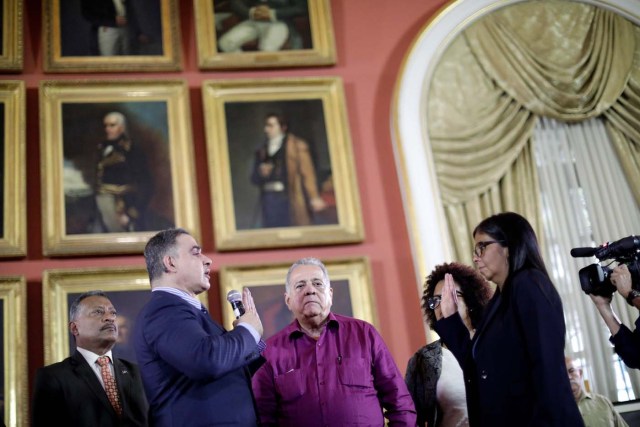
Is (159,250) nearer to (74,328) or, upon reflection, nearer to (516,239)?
(74,328)

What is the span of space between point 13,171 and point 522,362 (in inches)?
143

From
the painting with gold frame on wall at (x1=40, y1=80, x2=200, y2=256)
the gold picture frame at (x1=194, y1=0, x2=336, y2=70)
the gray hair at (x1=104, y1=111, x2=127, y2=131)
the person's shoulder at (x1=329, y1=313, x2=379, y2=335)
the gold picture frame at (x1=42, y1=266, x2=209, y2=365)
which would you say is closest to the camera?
the person's shoulder at (x1=329, y1=313, x2=379, y2=335)

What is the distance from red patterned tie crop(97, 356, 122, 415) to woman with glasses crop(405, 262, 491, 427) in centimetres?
158

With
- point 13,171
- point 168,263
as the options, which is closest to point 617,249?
point 168,263

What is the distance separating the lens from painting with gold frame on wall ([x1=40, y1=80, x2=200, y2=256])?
17.4ft

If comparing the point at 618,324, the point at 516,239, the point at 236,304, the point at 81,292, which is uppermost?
the point at 81,292

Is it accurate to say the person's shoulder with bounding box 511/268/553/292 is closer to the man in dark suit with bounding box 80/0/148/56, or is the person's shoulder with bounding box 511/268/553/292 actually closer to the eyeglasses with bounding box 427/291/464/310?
the eyeglasses with bounding box 427/291/464/310

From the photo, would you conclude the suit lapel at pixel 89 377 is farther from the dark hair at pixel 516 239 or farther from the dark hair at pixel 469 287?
the dark hair at pixel 516 239

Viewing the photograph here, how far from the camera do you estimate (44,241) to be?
5.21m

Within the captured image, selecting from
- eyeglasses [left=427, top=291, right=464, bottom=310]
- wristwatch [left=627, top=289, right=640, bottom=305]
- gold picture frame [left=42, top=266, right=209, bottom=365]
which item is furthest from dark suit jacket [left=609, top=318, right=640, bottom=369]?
gold picture frame [left=42, top=266, right=209, bottom=365]

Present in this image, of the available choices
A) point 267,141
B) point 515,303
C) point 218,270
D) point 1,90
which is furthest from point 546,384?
point 1,90

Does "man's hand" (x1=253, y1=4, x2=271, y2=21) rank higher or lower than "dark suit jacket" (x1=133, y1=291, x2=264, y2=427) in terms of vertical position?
higher

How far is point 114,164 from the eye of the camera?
5.50m

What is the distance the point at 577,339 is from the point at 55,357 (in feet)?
11.7
